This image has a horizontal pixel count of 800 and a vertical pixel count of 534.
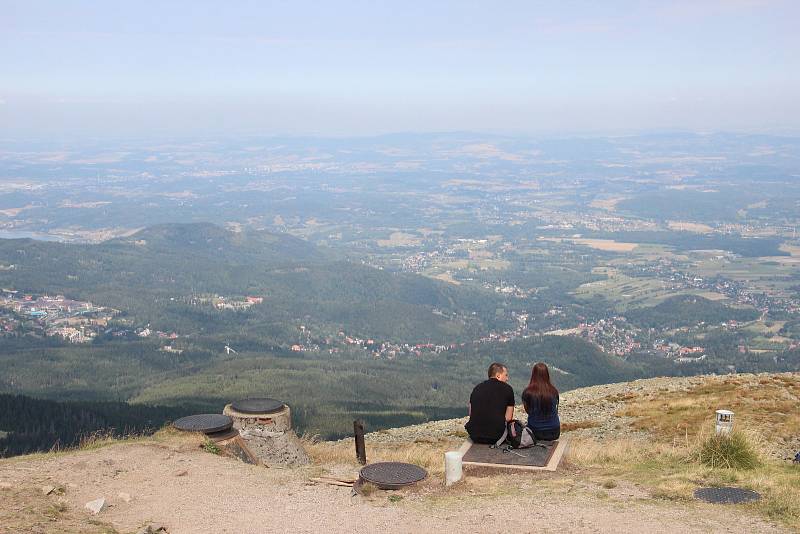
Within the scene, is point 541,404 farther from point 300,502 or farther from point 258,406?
point 258,406

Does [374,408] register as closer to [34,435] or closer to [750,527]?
[34,435]

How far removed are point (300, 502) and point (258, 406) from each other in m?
8.45

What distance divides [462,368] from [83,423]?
76862 millimetres

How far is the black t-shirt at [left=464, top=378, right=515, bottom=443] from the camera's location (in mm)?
17750

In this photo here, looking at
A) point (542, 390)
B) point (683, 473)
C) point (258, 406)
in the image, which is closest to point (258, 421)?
point (258, 406)

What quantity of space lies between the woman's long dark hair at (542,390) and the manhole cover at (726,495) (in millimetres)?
3781

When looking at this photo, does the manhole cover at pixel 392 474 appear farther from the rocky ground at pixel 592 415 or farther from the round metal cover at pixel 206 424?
the rocky ground at pixel 592 415

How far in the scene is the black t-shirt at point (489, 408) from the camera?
1775cm

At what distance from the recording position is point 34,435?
238ft

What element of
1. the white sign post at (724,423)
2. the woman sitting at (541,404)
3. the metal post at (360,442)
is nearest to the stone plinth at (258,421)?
the metal post at (360,442)

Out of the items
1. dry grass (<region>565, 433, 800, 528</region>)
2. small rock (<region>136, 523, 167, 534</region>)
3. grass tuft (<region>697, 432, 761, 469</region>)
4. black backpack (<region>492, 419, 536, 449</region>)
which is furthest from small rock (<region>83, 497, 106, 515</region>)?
grass tuft (<region>697, 432, 761, 469</region>)

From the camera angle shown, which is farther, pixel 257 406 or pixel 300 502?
pixel 257 406

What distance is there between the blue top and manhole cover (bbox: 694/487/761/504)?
3711mm

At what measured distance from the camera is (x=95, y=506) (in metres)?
Result: 15.4
